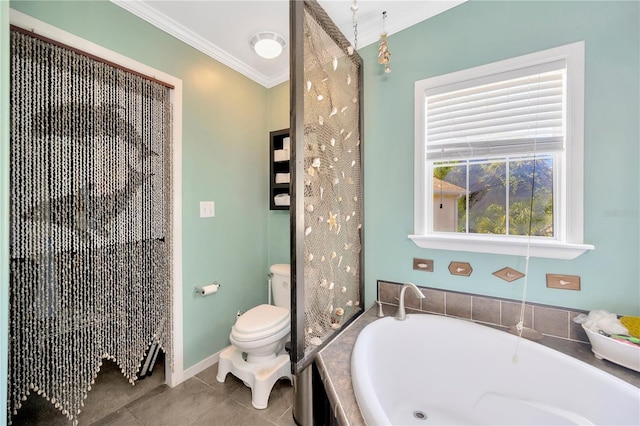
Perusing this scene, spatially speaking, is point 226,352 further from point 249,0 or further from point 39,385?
point 249,0

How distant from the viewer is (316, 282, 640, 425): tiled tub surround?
969 millimetres

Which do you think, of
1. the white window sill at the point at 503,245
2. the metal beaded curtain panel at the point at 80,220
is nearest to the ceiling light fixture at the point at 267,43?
the metal beaded curtain panel at the point at 80,220

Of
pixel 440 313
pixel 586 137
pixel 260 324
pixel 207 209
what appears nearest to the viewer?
pixel 586 137

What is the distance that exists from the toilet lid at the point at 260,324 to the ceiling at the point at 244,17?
2058 mm

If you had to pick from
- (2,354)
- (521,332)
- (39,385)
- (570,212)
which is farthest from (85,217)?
(570,212)

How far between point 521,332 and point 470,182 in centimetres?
87

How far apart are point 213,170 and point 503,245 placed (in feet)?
6.77

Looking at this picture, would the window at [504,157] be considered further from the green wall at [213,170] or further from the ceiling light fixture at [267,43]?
the green wall at [213,170]

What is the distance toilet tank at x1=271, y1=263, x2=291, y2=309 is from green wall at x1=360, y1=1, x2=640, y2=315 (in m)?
0.70

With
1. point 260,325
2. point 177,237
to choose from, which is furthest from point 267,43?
point 260,325

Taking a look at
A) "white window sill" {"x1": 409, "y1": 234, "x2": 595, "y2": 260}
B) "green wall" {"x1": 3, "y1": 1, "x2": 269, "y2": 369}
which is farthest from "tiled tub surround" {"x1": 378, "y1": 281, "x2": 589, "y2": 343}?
"green wall" {"x1": 3, "y1": 1, "x2": 269, "y2": 369}

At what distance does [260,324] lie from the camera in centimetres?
172

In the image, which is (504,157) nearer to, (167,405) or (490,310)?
(490,310)

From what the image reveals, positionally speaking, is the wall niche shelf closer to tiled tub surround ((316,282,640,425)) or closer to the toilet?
the toilet
